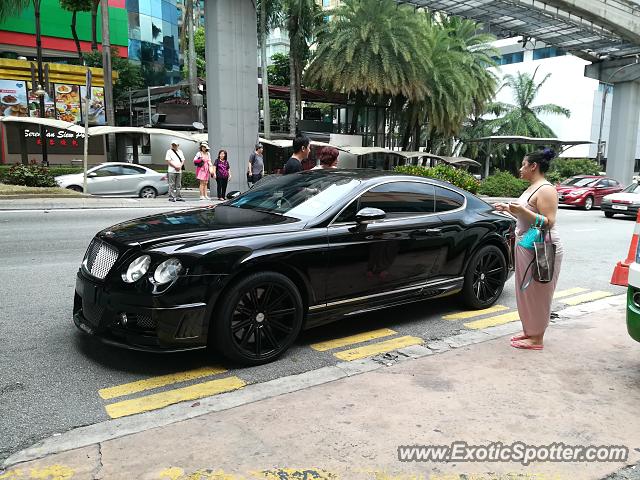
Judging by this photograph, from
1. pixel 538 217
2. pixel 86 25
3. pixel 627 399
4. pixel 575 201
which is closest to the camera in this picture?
pixel 627 399

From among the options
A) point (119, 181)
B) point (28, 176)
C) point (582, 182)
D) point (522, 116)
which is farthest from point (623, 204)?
point (522, 116)

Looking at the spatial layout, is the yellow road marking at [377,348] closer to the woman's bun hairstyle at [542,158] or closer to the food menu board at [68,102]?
the woman's bun hairstyle at [542,158]

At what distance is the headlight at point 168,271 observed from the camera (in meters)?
3.68

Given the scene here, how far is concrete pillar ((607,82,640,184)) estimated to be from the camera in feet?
102

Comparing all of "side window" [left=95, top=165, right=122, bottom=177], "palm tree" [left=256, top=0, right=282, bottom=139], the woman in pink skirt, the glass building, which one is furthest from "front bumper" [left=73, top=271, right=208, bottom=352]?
the glass building

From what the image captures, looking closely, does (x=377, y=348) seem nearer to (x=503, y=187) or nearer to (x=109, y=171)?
(x=109, y=171)

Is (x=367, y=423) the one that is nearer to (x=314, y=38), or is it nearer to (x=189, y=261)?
(x=189, y=261)

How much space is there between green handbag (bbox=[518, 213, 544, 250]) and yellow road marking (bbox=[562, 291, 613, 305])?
95.7 inches

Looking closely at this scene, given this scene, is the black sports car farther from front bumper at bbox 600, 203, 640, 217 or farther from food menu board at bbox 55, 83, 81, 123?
food menu board at bbox 55, 83, 81, 123

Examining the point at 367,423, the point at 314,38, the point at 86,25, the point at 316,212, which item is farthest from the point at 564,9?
the point at 86,25

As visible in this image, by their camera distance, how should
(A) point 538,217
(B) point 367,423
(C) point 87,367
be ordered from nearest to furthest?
1. (B) point 367,423
2. (C) point 87,367
3. (A) point 538,217

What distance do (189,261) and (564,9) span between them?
23.3 metres

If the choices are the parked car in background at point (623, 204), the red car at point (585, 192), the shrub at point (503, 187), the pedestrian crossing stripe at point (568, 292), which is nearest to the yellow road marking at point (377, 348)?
the pedestrian crossing stripe at point (568, 292)

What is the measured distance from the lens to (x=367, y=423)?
3215 millimetres
